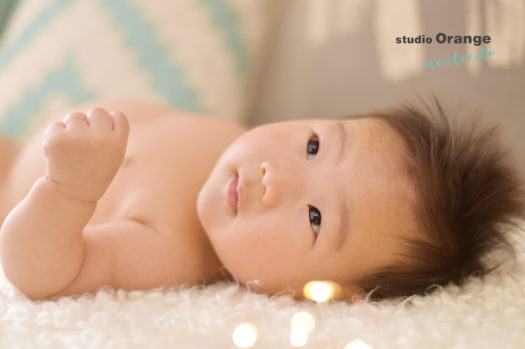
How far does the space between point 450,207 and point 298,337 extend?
1.07 ft

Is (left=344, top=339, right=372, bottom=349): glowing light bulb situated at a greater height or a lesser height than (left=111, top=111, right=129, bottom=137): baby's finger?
lesser

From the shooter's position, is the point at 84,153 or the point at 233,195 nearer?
the point at 84,153

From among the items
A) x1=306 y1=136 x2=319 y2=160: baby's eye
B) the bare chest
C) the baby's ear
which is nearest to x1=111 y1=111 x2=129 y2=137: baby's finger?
the bare chest

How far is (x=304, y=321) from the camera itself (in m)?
0.76

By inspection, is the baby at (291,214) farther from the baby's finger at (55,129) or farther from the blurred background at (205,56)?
the blurred background at (205,56)

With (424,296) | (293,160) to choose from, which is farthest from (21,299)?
(424,296)

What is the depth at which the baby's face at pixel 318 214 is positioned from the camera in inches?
33.9

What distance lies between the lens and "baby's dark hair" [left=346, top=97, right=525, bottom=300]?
0.86 m

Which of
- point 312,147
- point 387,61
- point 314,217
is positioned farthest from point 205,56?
point 314,217

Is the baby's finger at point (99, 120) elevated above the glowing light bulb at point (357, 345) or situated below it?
above

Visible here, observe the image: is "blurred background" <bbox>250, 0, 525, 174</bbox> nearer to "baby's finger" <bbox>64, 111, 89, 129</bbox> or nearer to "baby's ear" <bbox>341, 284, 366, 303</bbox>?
"baby's ear" <bbox>341, 284, 366, 303</bbox>

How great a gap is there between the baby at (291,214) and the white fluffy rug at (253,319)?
0.05 metres

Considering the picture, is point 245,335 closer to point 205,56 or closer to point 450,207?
point 450,207

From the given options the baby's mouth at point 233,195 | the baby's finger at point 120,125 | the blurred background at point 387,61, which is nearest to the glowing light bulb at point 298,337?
the baby's mouth at point 233,195
